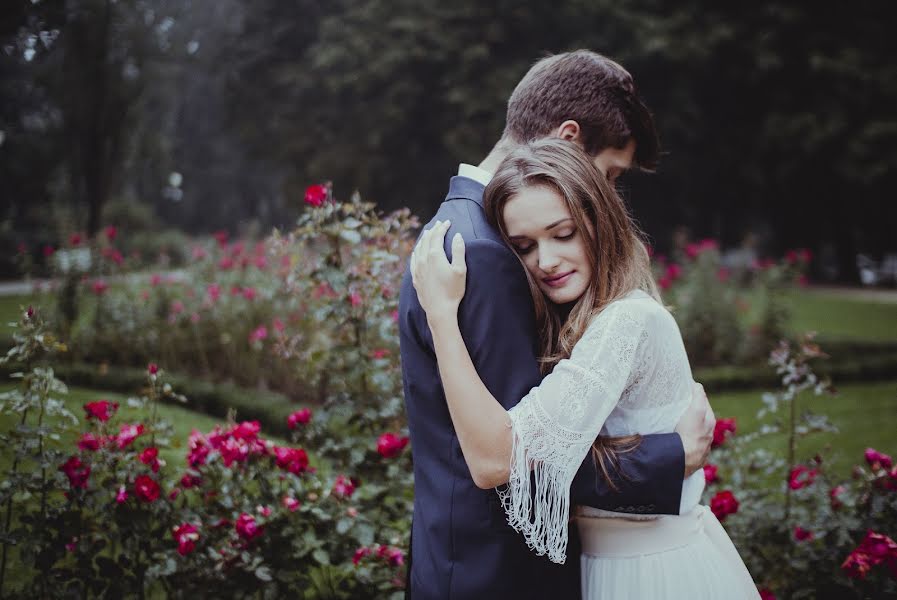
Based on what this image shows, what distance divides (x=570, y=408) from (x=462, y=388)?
0.22m

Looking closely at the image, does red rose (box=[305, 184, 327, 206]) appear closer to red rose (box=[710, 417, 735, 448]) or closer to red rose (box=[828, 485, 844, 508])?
red rose (box=[710, 417, 735, 448])

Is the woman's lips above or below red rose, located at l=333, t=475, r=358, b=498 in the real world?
above

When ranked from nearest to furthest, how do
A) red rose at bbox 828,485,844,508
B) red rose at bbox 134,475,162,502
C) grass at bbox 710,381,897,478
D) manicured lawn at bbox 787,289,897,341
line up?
1. red rose at bbox 134,475,162,502
2. red rose at bbox 828,485,844,508
3. grass at bbox 710,381,897,478
4. manicured lawn at bbox 787,289,897,341

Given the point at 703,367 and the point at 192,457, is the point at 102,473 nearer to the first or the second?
the point at 192,457

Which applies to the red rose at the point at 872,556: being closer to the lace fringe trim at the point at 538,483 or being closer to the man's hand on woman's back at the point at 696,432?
the man's hand on woman's back at the point at 696,432

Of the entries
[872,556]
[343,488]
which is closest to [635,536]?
[872,556]

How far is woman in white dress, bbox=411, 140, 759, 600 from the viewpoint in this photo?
1.47m

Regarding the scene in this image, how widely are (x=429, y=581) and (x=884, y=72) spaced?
20.6 meters

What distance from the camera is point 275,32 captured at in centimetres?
2161

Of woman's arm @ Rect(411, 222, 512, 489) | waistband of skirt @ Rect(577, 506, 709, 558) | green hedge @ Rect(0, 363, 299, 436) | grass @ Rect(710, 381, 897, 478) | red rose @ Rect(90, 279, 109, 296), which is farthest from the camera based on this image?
red rose @ Rect(90, 279, 109, 296)

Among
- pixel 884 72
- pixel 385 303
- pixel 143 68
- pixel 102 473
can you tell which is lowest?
pixel 102 473

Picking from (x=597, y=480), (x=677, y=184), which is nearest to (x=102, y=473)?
(x=597, y=480)

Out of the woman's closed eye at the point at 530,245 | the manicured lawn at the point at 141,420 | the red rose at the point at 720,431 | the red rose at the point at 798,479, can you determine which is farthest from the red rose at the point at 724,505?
the manicured lawn at the point at 141,420

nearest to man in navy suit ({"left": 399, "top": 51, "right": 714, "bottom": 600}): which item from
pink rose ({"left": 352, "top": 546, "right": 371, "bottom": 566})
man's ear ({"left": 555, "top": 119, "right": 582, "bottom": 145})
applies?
man's ear ({"left": 555, "top": 119, "right": 582, "bottom": 145})
